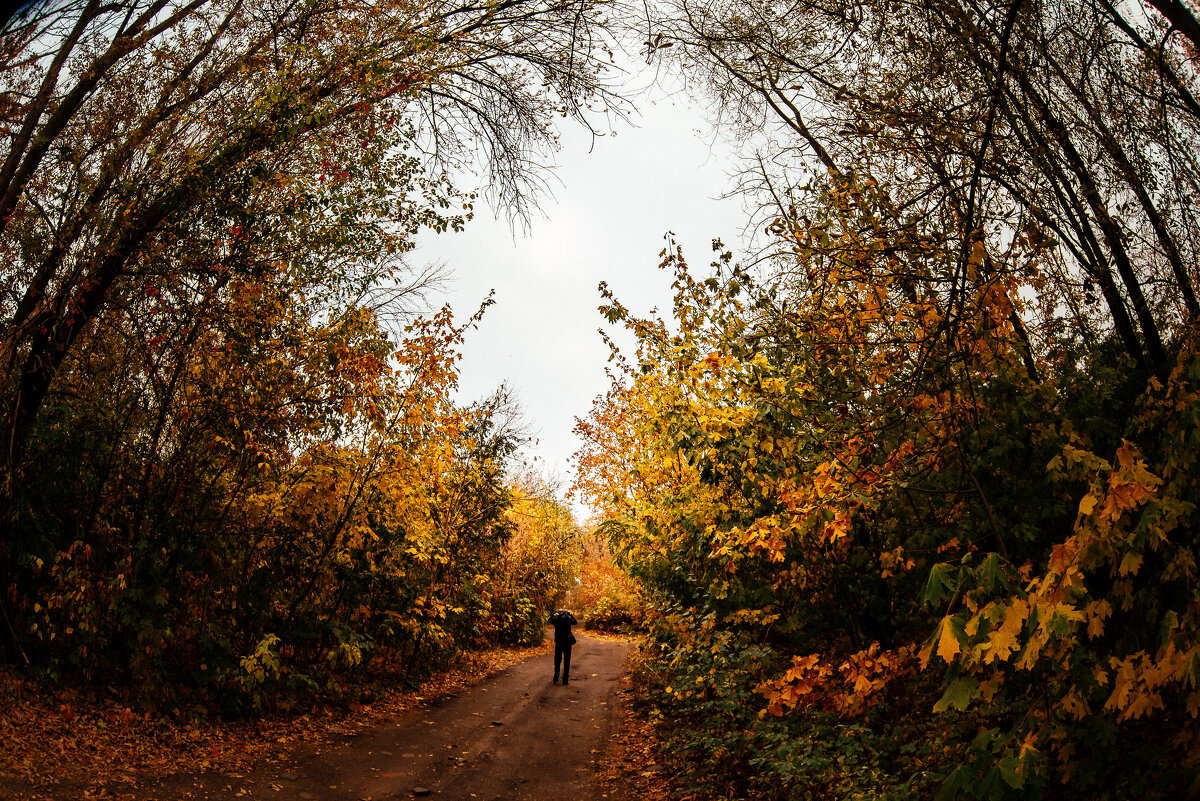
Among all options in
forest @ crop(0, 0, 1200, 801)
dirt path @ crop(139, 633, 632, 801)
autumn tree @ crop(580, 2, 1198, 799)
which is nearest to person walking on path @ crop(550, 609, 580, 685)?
dirt path @ crop(139, 633, 632, 801)

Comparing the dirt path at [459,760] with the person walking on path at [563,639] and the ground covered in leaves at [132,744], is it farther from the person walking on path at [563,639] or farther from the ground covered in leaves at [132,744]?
the person walking on path at [563,639]

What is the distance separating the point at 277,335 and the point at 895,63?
7350 mm

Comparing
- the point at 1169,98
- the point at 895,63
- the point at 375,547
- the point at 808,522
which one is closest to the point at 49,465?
the point at 375,547

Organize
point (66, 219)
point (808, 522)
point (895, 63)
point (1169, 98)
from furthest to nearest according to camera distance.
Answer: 1. point (66, 219)
2. point (895, 63)
3. point (1169, 98)
4. point (808, 522)

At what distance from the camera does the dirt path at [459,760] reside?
6027 millimetres

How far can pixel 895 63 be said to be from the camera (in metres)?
5.38

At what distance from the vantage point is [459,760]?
7.65 meters

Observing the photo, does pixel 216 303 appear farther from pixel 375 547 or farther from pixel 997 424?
pixel 997 424

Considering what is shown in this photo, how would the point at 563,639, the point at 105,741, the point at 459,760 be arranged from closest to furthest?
the point at 105,741, the point at 459,760, the point at 563,639

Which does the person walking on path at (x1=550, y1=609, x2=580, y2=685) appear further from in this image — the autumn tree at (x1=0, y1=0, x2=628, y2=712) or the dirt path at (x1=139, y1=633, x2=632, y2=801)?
the autumn tree at (x1=0, y1=0, x2=628, y2=712)

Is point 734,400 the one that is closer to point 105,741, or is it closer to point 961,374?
point 961,374

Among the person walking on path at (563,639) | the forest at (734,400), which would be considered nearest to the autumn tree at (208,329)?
the forest at (734,400)

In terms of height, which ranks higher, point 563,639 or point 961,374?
point 961,374

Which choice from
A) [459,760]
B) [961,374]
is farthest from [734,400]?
[459,760]
